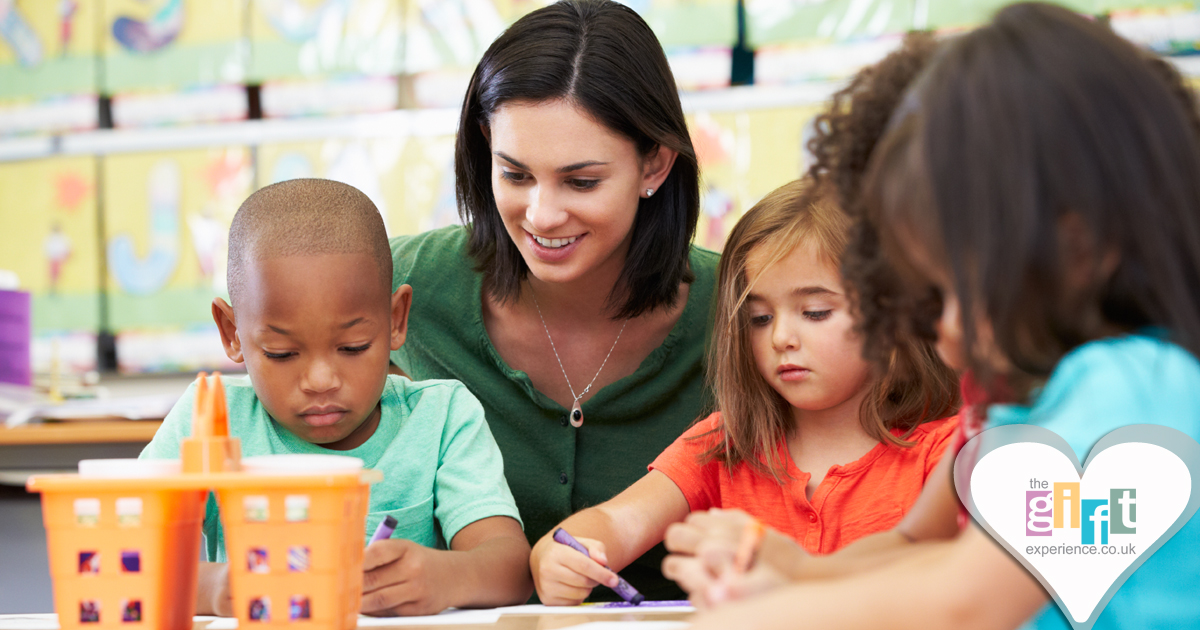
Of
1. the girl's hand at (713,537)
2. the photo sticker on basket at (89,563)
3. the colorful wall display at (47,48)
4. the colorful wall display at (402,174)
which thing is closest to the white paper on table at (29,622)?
the photo sticker on basket at (89,563)

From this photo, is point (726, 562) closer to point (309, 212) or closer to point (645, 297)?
point (309, 212)

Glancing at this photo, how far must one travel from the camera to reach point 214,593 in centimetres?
83

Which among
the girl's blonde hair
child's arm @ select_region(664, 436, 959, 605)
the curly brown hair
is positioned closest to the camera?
child's arm @ select_region(664, 436, 959, 605)

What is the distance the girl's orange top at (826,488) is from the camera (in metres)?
1.16

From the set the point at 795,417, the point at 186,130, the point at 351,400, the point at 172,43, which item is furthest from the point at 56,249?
the point at 795,417

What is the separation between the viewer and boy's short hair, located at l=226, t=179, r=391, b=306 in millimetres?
1028

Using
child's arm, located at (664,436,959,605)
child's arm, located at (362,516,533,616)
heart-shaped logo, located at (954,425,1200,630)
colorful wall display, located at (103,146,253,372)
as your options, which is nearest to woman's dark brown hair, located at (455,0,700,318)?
child's arm, located at (362,516,533,616)

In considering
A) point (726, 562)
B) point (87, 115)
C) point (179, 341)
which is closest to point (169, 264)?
point (179, 341)

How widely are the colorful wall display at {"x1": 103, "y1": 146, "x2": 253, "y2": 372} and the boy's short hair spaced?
5.81ft

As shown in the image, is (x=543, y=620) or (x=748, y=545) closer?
(x=748, y=545)

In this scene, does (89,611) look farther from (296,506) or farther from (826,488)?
(826,488)

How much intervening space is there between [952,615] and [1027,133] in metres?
0.25

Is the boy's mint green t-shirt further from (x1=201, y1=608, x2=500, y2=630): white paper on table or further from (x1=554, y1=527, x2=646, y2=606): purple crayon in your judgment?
(x1=201, y1=608, x2=500, y2=630): white paper on table

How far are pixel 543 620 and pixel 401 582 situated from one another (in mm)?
161
